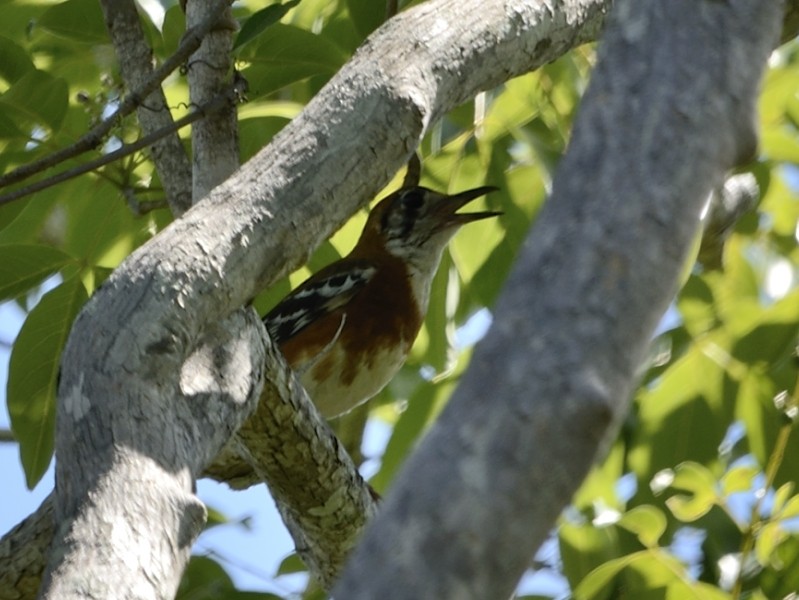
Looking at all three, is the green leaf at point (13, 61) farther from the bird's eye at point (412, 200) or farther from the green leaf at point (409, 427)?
the bird's eye at point (412, 200)

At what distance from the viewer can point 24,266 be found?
434 centimetres

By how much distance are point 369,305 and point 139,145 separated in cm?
289

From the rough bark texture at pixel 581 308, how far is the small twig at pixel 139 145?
1.97m

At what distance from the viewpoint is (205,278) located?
2.87 meters

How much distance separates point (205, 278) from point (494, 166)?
2205 millimetres

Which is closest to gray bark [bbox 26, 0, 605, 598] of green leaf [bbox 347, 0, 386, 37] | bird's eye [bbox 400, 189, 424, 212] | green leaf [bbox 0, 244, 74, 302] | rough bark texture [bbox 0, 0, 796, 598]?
rough bark texture [bbox 0, 0, 796, 598]

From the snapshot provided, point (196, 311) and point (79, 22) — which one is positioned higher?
point (79, 22)

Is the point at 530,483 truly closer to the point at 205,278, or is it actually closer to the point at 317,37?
the point at 205,278

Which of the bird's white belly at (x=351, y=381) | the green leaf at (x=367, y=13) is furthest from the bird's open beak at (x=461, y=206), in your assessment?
the green leaf at (x=367, y=13)

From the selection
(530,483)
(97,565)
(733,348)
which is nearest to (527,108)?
(733,348)

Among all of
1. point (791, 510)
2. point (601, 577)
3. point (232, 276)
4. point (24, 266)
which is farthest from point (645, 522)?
point (24, 266)

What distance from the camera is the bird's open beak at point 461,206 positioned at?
4.94 m

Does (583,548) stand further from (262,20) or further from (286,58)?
(286,58)

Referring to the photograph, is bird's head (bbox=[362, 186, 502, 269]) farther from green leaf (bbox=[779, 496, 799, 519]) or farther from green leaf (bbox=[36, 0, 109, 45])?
green leaf (bbox=[779, 496, 799, 519])
